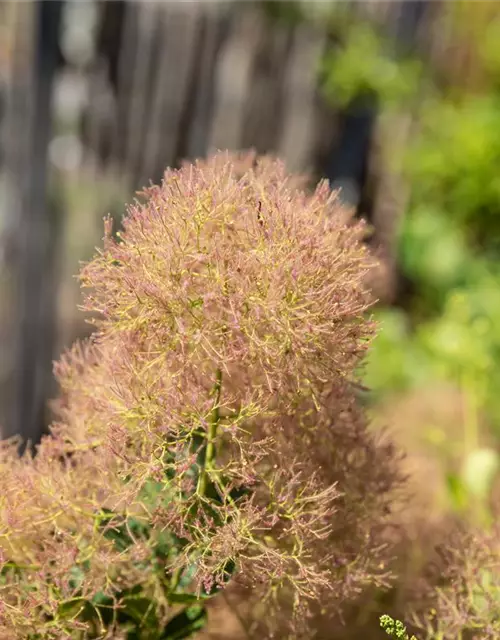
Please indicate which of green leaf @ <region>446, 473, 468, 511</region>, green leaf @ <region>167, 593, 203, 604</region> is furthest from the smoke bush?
green leaf @ <region>446, 473, 468, 511</region>

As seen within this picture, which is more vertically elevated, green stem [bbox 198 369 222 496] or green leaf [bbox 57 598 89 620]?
green stem [bbox 198 369 222 496]

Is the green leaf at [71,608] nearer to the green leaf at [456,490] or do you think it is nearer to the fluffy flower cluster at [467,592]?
the fluffy flower cluster at [467,592]

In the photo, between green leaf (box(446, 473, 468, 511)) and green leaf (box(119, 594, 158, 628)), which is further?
green leaf (box(446, 473, 468, 511))

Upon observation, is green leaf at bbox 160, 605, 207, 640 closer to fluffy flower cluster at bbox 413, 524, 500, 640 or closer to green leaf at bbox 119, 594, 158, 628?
green leaf at bbox 119, 594, 158, 628

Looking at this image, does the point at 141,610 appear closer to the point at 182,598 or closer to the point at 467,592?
the point at 182,598

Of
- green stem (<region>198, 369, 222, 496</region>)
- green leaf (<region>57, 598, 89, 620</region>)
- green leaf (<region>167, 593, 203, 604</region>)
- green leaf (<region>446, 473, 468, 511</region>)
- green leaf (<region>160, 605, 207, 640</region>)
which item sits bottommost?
green leaf (<region>446, 473, 468, 511</region>)

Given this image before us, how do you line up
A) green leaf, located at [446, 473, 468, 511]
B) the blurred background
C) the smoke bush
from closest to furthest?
the smoke bush, green leaf, located at [446, 473, 468, 511], the blurred background

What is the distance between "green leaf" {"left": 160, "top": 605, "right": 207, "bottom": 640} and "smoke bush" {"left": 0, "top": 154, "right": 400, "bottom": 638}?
1 centimetres

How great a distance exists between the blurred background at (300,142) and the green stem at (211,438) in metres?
0.32

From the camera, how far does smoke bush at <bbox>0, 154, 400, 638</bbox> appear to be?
1.12 feet

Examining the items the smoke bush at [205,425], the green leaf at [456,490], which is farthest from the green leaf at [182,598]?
the green leaf at [456,490]

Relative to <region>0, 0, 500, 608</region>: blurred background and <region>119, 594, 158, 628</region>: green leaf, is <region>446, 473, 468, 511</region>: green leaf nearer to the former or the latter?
<region>0, 0, 500, 608</region>: blurred background

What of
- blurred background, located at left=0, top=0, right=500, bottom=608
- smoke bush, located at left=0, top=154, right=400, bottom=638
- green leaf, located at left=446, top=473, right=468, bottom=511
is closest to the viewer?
smoke bush, located at left=0, top=154, right=400, bottom=638

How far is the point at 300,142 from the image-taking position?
1.65 m
